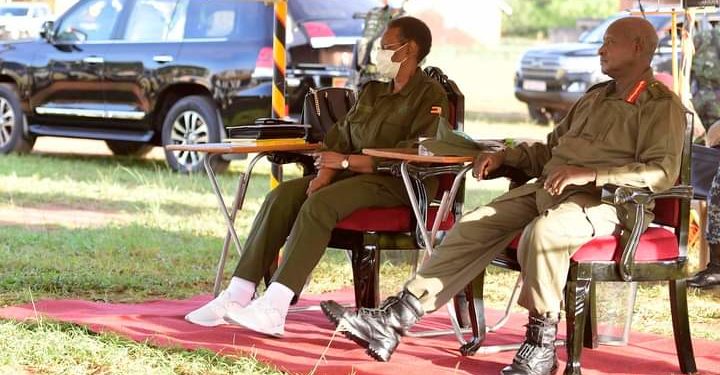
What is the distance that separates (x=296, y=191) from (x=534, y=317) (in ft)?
4.59

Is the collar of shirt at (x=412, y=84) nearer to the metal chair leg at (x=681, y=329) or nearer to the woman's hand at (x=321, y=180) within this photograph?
the woman's hand at (x=321, y=180)

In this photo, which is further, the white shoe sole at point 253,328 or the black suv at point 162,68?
the black suv at point 162,68

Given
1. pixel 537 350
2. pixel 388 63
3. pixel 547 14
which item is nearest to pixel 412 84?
pixel 388 63

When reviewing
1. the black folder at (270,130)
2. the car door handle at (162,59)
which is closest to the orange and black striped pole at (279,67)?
the black folder at (270,130)

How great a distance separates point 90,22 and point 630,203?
30.0 feet

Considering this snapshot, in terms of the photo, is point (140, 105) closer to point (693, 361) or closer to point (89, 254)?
point (89, 254)

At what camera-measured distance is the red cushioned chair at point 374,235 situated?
18.7ft

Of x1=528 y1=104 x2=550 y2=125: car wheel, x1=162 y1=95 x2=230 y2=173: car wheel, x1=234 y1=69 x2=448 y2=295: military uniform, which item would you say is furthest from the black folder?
x1=528 y1=104 x2=550 y2=125: car wheel

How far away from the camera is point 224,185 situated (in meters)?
11.7

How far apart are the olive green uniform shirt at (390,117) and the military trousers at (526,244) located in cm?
66

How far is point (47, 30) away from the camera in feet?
44.0

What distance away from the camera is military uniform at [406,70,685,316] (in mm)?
4938

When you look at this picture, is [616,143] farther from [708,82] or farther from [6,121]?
[6,121]

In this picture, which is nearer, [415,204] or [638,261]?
[638,261]
